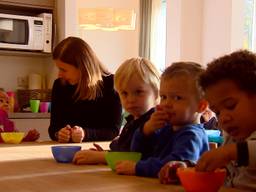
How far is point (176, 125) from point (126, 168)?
18 centimetres

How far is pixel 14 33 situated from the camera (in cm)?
392

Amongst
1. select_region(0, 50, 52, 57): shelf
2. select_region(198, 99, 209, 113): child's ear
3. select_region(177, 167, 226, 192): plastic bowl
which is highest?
select_region(0, 50, 52, 57): shelf

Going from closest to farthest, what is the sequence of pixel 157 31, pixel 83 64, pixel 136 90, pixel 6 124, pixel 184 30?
pixel 136 90 → pixel 83 64 → pixel 6 124 → pixel 184 30 → pixel 157 31

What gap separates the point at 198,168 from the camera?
0.87m

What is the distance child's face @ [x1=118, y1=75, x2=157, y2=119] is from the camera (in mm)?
1423

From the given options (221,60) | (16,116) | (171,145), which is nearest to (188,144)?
(171,145)

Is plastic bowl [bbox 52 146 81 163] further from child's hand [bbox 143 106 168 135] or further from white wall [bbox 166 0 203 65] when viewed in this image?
white wall [bbox 166 0 203 65]

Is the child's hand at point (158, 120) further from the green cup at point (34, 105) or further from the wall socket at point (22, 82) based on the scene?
the wall socket at point (22, 82)

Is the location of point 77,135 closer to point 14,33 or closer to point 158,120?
point 158,120

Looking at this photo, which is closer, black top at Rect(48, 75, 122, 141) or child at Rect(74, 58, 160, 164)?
child at Rect(74, 58, 160, 164)

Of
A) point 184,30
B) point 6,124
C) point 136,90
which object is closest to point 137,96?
point 136,90

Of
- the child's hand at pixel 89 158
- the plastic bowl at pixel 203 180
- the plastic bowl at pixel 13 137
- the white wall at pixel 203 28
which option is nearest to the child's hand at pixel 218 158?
the plastic bowl at pixel 203 180

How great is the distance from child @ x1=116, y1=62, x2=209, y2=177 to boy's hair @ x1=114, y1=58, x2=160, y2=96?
0.23 m

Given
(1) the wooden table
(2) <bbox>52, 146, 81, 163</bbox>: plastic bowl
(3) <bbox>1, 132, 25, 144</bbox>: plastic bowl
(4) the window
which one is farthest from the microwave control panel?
(2) <bbox>52, 146, 81, 163</bbox>: plastic bowl
